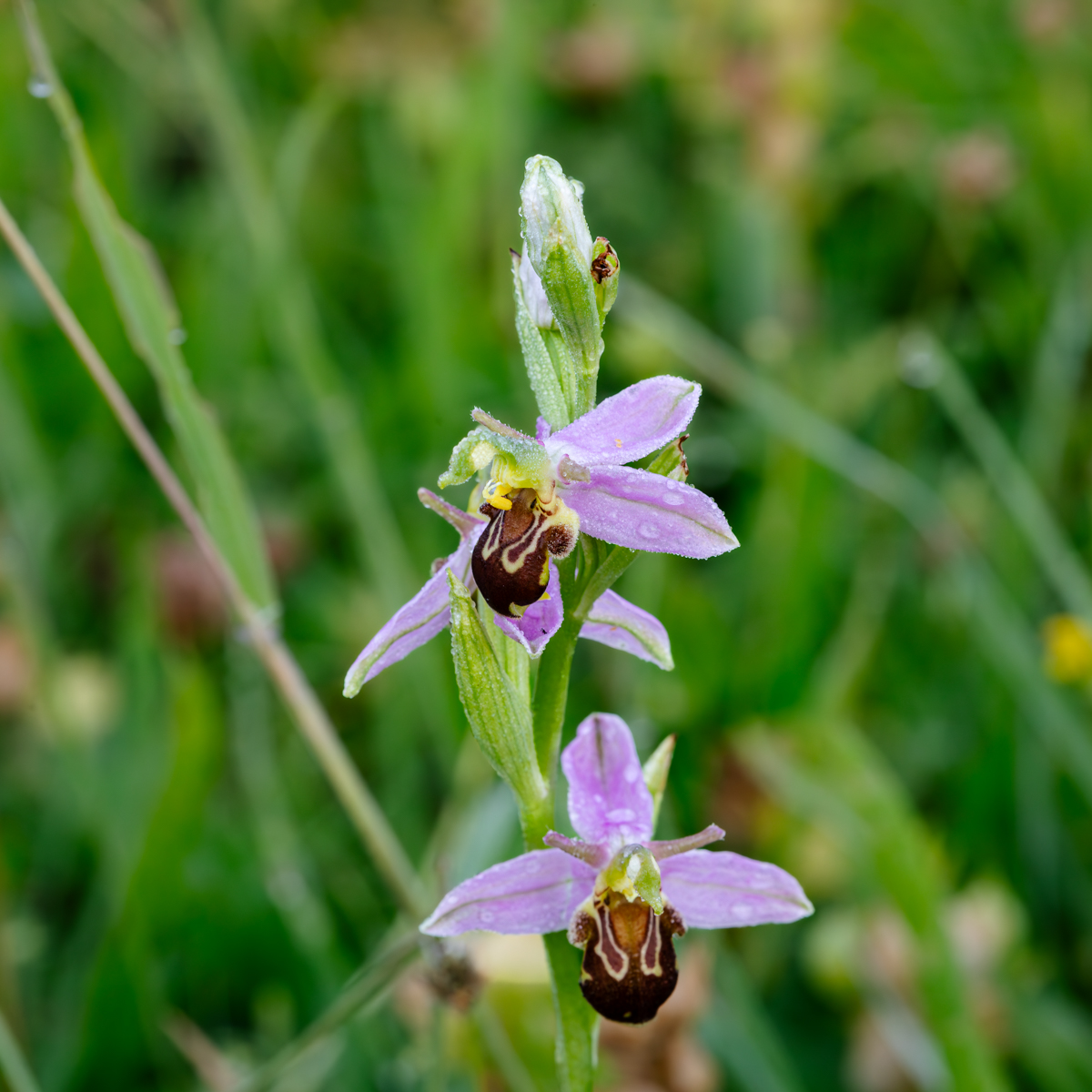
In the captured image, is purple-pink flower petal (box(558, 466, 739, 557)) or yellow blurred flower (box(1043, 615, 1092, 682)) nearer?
purple-pink flower petal (box(558, 466, 739, 557))

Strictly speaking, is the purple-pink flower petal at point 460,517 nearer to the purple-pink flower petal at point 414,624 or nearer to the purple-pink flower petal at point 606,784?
the purple-pink flower petal at point 414,624

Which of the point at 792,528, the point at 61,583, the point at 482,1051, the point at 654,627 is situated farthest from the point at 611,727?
the point at 61,583

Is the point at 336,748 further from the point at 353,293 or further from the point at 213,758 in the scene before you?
the point at 353,293

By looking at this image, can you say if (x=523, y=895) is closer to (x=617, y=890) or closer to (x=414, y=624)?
(x=617, y=890)

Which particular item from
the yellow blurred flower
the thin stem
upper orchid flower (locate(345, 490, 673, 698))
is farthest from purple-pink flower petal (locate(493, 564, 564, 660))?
the yellow blurred flower

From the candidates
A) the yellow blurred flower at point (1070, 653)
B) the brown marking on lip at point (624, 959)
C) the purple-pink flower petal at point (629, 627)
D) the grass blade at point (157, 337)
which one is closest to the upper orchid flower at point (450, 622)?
the purple-pink flower petal at point (629, 627)

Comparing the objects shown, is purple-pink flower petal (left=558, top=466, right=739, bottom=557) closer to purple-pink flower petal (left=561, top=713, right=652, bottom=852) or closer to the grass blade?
purple-pink flower petal (left=561, top=713, right=652, bottom=852)
